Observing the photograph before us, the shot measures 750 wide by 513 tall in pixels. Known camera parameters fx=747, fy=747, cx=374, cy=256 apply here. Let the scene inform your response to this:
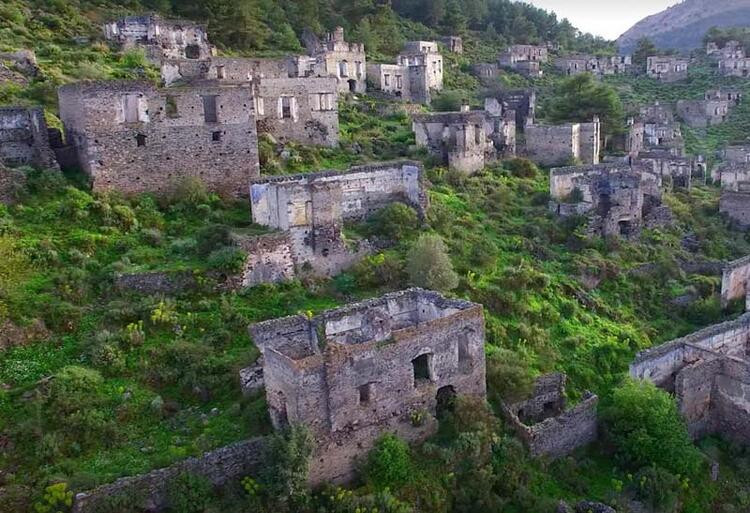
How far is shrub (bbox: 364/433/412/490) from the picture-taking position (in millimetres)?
14359

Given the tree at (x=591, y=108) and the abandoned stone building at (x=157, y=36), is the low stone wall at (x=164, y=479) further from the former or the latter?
the tree at (x=591, y=108)

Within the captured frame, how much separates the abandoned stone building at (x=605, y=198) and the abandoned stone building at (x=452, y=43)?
103ft

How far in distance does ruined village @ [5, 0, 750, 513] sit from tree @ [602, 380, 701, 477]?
0.20 ft

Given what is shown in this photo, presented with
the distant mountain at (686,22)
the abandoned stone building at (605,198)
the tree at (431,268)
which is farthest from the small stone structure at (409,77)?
the distant mountain at (686,22)

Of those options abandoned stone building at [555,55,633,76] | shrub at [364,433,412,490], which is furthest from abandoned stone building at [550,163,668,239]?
abandoned stone building at [555,55,633,76]

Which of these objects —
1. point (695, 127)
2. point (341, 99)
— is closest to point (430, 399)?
point (341, 99)

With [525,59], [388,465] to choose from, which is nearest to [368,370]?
[388,465]

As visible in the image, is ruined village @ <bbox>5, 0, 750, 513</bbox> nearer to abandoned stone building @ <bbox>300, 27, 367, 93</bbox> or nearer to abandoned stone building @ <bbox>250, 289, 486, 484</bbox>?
abandoned stone building @ <bbox>250, 289, 486, 484</bbox>

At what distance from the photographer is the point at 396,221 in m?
23.7

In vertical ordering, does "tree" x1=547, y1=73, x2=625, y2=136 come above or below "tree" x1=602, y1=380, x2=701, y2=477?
above

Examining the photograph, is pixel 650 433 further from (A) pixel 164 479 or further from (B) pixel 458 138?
(B) pixel 458 138

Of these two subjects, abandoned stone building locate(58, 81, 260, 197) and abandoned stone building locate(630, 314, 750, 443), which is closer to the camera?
abandoned stone building locate(630, 314, 750, 443)

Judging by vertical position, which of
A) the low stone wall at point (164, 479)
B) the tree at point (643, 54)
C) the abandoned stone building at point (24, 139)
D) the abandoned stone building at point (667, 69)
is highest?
the tree at point (643, 54)

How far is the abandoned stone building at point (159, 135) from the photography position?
71.2 feet
